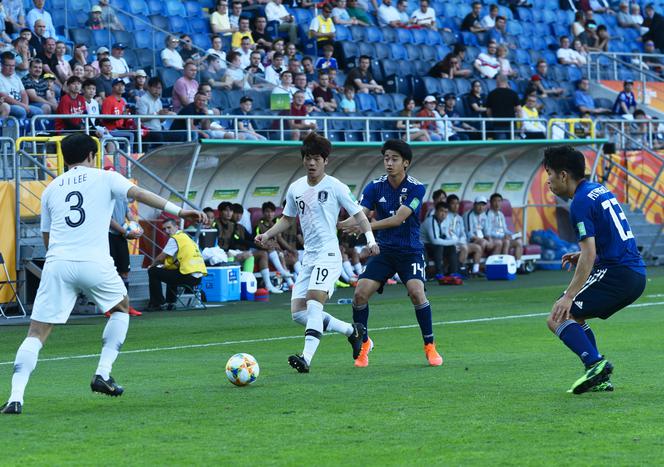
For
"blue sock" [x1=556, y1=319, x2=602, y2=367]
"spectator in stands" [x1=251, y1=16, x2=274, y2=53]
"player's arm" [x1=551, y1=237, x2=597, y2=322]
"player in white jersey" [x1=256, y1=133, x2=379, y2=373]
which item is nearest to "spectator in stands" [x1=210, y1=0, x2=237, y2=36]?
"spectator in stands" [x1=251, y1=16, x2=274, y2=53]

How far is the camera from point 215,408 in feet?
29.1

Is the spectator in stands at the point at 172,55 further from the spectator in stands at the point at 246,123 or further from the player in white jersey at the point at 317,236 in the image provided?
the player in white jersey at the point at 317,236

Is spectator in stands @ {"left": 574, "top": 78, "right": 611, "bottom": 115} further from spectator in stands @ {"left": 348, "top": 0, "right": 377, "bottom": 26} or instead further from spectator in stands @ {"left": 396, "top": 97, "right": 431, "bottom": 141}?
spectator in stands @ {"left": 396, "top": 97, "right": 431, "bottom": 141}

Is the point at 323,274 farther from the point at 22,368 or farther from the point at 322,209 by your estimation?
the point at 22,368

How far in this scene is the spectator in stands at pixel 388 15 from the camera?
104ft

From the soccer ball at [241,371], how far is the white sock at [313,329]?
38.7 inches

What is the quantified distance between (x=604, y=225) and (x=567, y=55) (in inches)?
A: 1056

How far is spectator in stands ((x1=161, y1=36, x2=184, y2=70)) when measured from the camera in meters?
25.0

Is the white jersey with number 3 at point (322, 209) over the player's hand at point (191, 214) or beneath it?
beneath

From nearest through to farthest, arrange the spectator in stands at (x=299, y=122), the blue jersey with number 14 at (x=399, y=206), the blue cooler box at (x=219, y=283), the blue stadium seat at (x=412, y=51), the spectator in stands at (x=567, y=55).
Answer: the blue jersey with number 14 at (x=399, y=206) < the blue cooler box at (x=219, y=283) < the spectator in stands at (x=299, y=122) < the blue stadium seat at (x=412, y=51) < the spectator in stands at (x=567, y=55)

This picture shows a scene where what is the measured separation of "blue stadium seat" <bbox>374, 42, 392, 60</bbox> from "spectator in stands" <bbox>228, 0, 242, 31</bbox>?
3.92m

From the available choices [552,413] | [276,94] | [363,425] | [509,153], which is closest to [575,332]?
[552,413]

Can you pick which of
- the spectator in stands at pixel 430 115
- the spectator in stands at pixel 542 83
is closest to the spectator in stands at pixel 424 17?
the spectator in stands at pixel 542 83

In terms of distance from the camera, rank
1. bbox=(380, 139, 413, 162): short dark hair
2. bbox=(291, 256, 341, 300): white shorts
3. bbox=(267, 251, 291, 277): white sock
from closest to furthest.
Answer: bbox=(291, 256, 341, 300): white shorts → bbox=(380, 139, 413, 162): short dark hair → bbox=(267, 251, 291, 277): white sock
